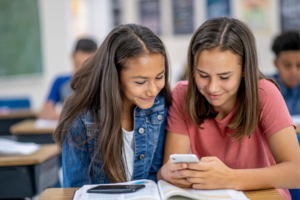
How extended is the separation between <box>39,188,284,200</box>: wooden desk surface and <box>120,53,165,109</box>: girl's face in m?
0.45

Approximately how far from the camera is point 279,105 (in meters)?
1.27

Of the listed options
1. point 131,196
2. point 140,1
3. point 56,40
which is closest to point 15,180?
point 131,196

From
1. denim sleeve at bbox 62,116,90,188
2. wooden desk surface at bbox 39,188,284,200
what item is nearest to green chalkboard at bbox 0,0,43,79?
denim sleeve at bbox 62,116,90,188

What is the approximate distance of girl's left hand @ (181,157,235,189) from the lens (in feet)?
3.55

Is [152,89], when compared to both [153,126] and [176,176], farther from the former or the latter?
[176,176]

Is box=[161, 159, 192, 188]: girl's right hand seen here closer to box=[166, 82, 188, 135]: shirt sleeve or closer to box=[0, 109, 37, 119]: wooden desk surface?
box=[166, 82, 188, 135]: shirt sleeve

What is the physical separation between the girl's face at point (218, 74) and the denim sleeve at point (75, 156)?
0.52 metres

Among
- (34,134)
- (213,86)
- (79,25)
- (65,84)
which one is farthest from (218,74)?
(79,25)

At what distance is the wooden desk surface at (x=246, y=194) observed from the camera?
1040mm

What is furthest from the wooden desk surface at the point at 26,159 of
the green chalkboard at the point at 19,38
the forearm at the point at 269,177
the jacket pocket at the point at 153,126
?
the green chalkboard at the point at 19,38

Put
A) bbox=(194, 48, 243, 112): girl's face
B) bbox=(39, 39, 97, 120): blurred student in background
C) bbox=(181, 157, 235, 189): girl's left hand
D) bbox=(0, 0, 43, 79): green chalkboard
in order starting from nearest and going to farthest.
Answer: bbox=(181, 157, 235, 189): girl's left hand, bbox=(194, 48, 243, 112): girl's face, bbox=(39, 39, 97, 120): blurred student in background, bbox=(0, 0, 43, 79): green chalkboard

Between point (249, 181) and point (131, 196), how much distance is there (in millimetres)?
413

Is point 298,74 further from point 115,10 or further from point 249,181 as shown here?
point 115,10

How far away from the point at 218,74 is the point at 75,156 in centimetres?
66
